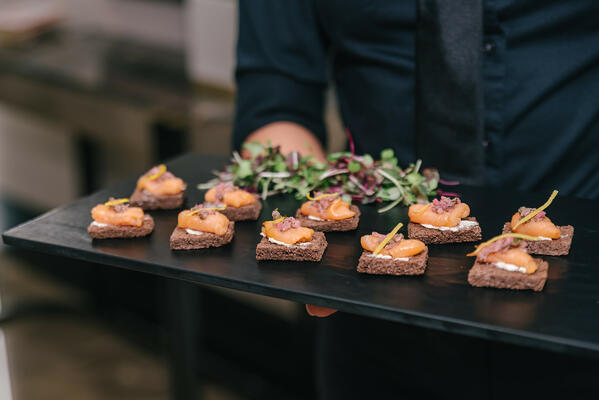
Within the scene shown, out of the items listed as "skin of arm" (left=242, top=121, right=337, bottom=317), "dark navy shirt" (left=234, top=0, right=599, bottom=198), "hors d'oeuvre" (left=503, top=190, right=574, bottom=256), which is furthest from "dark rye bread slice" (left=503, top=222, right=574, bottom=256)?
"skin of arm" (left=242, top=121, right=337, bottom=317)

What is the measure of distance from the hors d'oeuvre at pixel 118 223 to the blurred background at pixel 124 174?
118 centimetres

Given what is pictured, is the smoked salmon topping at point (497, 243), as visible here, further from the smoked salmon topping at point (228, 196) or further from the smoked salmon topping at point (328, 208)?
the smoked salmon topping at point (228, 196)

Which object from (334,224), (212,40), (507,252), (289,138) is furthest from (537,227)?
(212,40)

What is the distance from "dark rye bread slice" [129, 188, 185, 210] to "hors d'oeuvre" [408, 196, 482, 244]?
60 cm

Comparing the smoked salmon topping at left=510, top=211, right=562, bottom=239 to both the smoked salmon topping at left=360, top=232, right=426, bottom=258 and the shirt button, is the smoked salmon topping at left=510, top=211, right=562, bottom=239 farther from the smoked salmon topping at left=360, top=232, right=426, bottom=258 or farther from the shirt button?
the shirt button

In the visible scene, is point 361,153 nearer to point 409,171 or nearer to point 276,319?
point 409,171

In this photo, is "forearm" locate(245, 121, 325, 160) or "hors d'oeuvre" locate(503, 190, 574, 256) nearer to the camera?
"hors d'oeuvre" locate(503, 190, 574, 256)

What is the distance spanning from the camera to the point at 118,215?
147cm

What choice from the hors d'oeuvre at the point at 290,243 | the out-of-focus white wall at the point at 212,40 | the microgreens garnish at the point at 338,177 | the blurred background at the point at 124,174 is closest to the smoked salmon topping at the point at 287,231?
the hors d'oeuvre at the point at 290,243

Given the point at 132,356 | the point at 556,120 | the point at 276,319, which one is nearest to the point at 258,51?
the point at 556,120

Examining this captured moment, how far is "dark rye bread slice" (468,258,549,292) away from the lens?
3.95 feet

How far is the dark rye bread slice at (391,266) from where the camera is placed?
1.28 metres

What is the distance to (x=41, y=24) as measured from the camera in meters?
4.82

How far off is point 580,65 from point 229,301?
2768 millimetres
